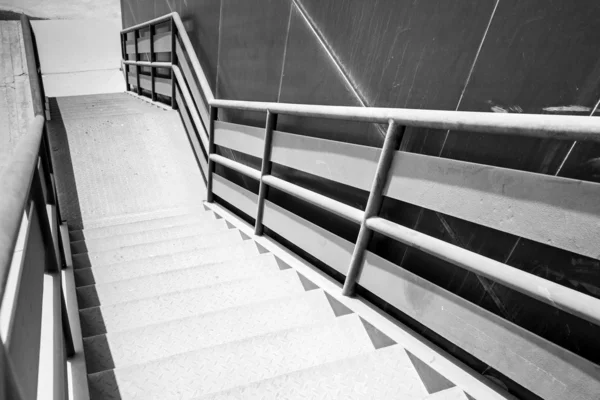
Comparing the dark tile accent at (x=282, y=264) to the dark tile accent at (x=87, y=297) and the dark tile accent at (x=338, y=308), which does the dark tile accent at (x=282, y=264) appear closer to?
the dark tile accent at (x=338, y=308)

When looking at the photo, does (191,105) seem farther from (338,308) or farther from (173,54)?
(338,308)

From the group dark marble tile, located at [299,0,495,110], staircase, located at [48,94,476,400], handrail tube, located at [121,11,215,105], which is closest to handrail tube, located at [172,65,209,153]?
handrail tube, located at [121,11,215,105]

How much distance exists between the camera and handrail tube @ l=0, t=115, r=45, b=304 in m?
0.60

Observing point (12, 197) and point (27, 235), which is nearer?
point (12, 197)

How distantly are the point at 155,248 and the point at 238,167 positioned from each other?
3.17ft

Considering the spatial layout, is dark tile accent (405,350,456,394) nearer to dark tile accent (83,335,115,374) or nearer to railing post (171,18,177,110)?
dark tile accent (83,335,115,374)

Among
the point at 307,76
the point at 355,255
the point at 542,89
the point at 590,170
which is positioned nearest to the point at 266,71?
the point at 307,76

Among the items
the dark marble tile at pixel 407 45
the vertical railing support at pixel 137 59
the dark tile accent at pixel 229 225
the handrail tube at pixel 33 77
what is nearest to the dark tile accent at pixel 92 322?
the handrail tube at pixel 33 77

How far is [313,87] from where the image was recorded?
2369mm

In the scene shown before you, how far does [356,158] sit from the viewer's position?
175 cm

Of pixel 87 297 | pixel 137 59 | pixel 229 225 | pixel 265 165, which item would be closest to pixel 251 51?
pixel 265 165

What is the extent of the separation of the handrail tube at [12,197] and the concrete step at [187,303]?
91 centimetres

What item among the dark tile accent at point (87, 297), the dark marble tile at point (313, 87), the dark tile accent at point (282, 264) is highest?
the dark marble tile at point (313, 87)

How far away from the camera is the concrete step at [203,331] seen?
147cm
